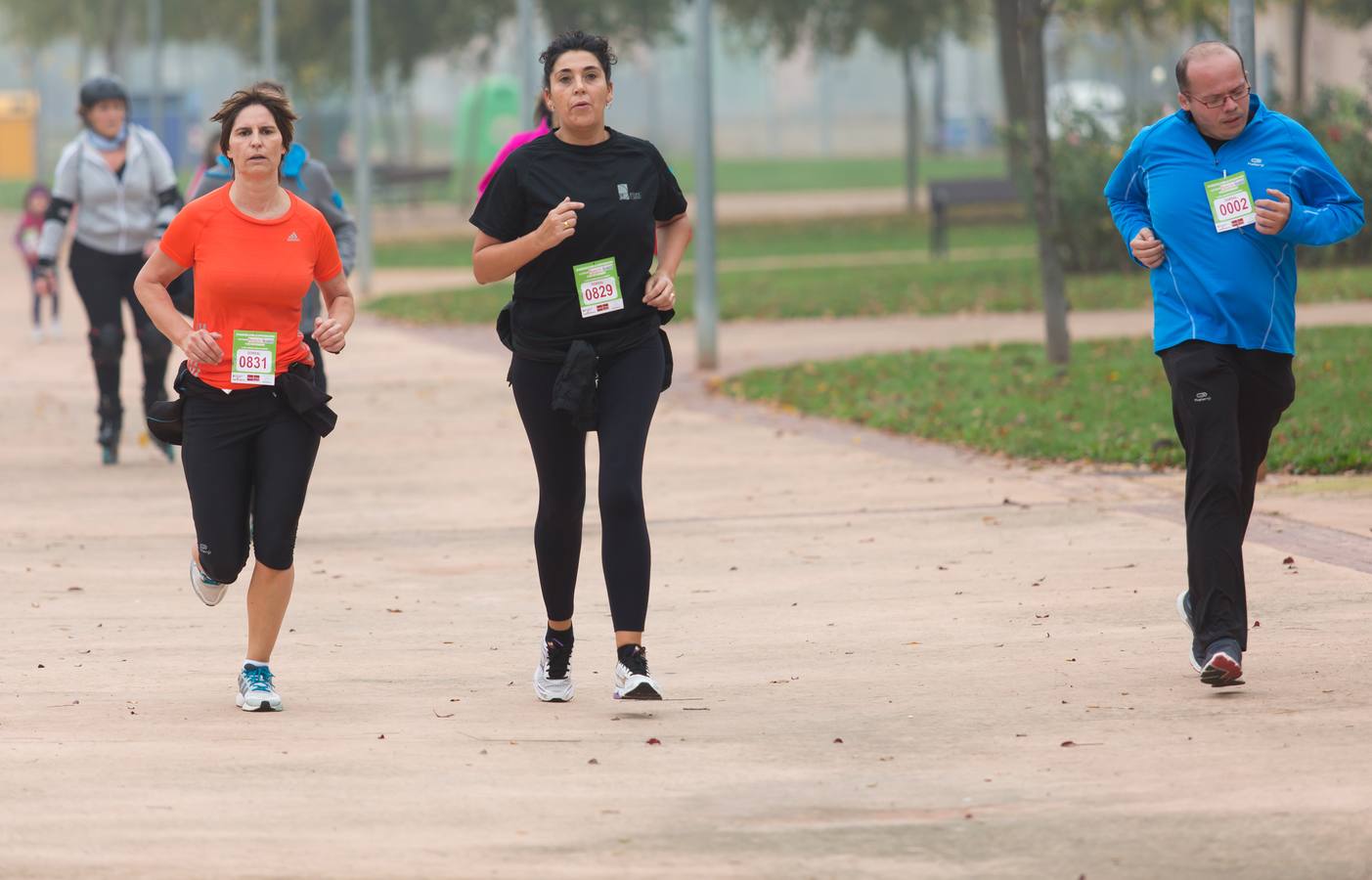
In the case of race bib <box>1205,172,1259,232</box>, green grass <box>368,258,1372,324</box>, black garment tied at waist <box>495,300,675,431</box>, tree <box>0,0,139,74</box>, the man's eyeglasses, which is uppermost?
tree <box>0,0,139,74</box>

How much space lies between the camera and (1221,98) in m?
6.71

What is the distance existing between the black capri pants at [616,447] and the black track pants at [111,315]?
6.07 m

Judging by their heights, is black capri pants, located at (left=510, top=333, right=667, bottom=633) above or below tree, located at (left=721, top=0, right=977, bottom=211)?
below

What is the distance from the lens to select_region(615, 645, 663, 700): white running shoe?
670 centimetres

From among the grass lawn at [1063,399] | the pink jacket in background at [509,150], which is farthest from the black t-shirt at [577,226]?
the grass lawn at [1063,399]

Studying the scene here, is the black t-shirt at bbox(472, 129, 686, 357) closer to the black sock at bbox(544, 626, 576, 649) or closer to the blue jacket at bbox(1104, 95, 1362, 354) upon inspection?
the black sock at bbox(544, 626, 576, 649)

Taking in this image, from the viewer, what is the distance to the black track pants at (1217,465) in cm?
668

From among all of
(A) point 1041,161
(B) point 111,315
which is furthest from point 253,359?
(A) point 1041,161

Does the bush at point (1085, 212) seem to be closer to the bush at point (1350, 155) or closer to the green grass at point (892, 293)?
the green grass at point (892, 293)

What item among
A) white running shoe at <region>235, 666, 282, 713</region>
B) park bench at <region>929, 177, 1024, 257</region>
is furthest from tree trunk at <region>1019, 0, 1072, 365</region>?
park bench at <region>929, 177, 1024, 257</region>

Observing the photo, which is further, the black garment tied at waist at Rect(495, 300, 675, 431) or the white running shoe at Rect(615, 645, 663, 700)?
the white running shoe at Rect(615, 645, 663, 700)

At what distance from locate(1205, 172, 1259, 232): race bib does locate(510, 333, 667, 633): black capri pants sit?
5.32ft

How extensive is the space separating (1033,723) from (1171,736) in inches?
15.5

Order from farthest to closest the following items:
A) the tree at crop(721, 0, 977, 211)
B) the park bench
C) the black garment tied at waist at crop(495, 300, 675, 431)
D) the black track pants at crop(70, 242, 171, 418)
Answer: the tree at crop(721, 0, 977, 211) → the park bench → the black track pants at crop(70, 242, 171, 418) → the black garment tied at waist at crop(495, 300, 675, 431)
